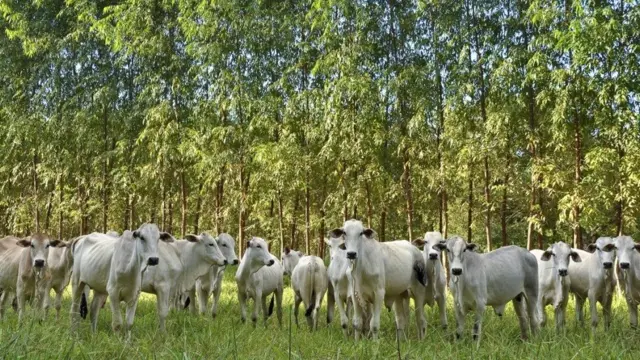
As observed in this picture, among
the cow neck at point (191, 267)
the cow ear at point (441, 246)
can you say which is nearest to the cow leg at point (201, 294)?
the cow neck at point (191, 267)

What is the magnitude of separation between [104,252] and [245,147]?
9936mm

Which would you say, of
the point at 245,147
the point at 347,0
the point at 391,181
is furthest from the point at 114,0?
the point at 391,181

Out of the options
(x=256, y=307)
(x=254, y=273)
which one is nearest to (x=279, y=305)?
(x=254, y=273)

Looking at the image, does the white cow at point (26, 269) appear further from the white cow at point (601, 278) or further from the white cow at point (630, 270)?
the white cow at point (630, 270)

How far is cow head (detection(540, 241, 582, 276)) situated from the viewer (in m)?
10.0

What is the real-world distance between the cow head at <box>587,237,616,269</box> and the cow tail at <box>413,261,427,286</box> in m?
3.04

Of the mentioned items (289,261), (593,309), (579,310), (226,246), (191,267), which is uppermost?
(226,246)

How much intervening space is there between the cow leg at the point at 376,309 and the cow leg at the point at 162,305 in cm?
286

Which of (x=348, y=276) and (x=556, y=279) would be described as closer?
(x=348, y=276)

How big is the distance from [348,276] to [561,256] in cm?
404

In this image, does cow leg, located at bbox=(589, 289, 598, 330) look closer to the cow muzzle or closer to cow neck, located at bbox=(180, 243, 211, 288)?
the cow muzzle

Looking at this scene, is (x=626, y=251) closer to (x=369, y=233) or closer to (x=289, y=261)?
(x=369, y=233)

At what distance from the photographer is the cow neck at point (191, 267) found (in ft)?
35.0

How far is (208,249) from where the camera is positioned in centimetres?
1077
